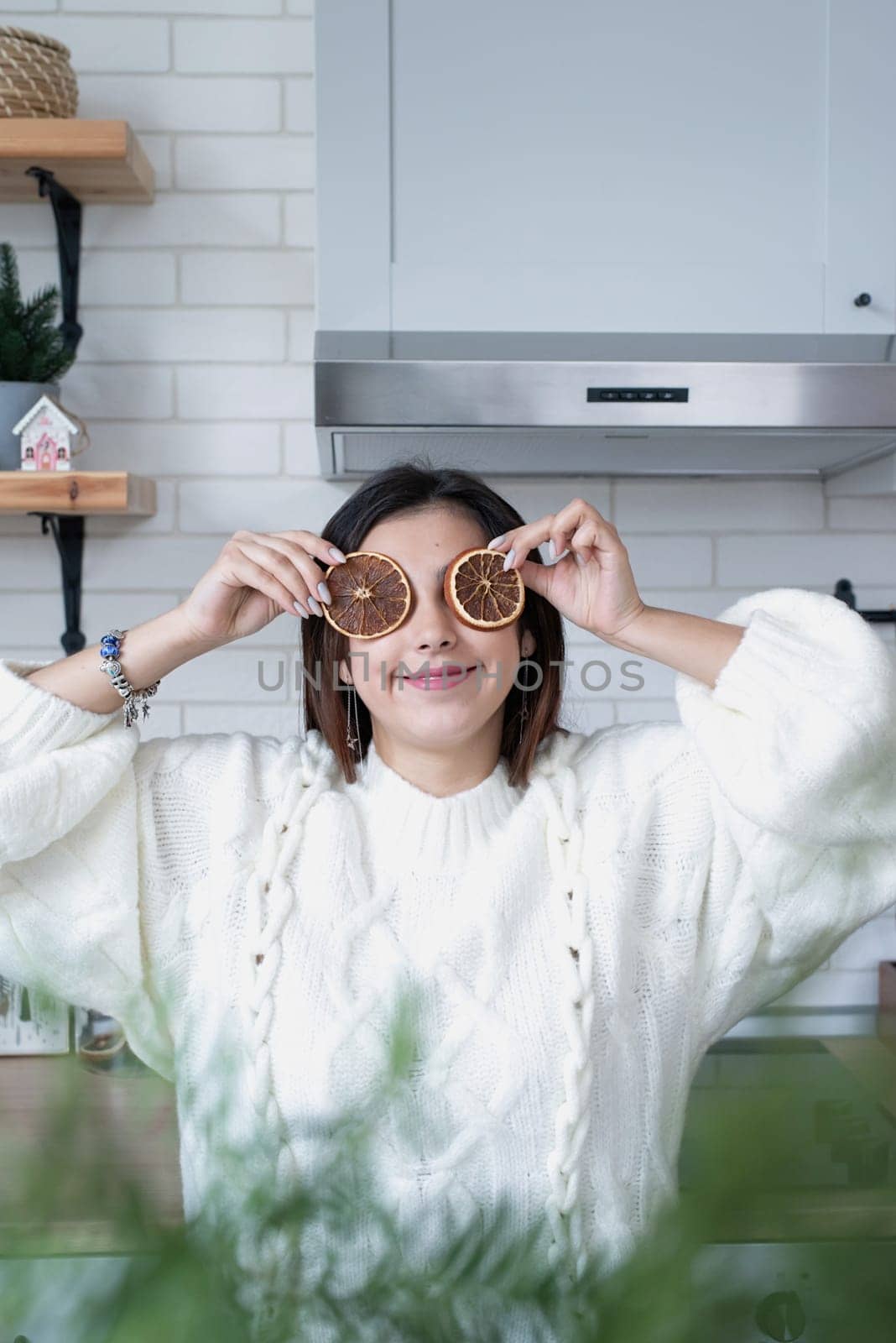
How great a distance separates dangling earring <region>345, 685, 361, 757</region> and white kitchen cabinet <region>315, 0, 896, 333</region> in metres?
0.71

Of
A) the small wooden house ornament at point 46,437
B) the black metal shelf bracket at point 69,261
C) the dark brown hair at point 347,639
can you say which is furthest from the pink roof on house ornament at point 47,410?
the dark brown hair at point 347,639

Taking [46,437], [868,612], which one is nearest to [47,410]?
[46,437]

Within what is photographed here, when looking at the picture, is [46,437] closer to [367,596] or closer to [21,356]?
[21,356]

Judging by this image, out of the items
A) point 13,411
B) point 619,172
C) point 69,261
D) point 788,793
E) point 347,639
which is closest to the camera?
point 788,793

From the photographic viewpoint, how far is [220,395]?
231cm

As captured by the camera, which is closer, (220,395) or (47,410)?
(47,410)

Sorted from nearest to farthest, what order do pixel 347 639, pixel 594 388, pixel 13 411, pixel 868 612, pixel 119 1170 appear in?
pixel 119 1170 < pixel 347 639 < pixel 594 388 < pixel 13 411 < pixel 868 612

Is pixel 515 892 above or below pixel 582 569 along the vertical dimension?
below

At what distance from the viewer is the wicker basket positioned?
2.00 meters

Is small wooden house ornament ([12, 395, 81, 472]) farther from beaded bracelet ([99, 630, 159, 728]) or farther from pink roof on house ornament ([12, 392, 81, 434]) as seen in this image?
beaded bracelet ([99, 630, 159, 728])

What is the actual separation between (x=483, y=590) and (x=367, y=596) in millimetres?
126

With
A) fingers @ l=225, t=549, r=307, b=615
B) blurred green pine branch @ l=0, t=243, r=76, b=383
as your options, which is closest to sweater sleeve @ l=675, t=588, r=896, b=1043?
fingers @ l=225, t=549, r=307, b=615

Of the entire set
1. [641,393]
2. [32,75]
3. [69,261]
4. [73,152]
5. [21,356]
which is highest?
[32,75]

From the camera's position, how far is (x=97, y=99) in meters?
2.25
